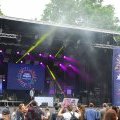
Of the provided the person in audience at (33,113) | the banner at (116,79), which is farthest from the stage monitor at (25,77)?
the person in audience at (33,113)

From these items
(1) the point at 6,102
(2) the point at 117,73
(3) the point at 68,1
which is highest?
(3) the point at 68,1

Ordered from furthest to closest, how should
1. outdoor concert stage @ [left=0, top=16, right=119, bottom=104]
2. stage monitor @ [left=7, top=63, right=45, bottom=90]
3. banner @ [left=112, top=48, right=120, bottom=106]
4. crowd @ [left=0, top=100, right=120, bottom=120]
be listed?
1. stage monitor @ [left=7, top=63, right=45, bottom=90]
2. banner @ [left=112, top=48, right=120, bottom=106]
3. outdoor concert stage @ [left=0, top=16, right=119, bottom=104]
4. crowd @ [left=0, top=100, right=120, bottom=120]

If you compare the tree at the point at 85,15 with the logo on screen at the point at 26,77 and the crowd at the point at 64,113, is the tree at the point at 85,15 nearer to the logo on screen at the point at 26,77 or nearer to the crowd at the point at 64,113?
the logo on screen at the point at 26,77

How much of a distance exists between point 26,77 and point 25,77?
8cm

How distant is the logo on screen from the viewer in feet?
94.4

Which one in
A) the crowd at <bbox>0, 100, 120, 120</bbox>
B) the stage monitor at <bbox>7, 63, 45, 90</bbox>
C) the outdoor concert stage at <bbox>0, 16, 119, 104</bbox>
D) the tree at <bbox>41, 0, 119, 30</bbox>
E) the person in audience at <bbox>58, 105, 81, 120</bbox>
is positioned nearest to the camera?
the crowd at <bbox>0, 100, 120, 120</bbox>

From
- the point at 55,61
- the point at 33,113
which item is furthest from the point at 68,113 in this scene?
the point at 55,61

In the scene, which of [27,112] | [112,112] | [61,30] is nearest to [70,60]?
A: [61,30]

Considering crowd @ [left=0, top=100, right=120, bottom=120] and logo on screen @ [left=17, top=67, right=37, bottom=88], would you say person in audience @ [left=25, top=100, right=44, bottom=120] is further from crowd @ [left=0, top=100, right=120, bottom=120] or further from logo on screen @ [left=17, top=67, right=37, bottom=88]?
logo on screen @ [left=17, top=67, right=37, bottom=88]

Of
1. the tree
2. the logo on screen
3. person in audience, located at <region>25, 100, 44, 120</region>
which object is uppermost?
the tree

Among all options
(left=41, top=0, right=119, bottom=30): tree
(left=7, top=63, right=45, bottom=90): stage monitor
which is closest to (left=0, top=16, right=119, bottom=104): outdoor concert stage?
(left=7, top=63, right=45, bottom=90): stage monitor

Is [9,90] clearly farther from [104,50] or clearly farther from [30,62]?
[104,50]

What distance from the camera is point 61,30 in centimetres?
2589

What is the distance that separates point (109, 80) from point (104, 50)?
243 cm
